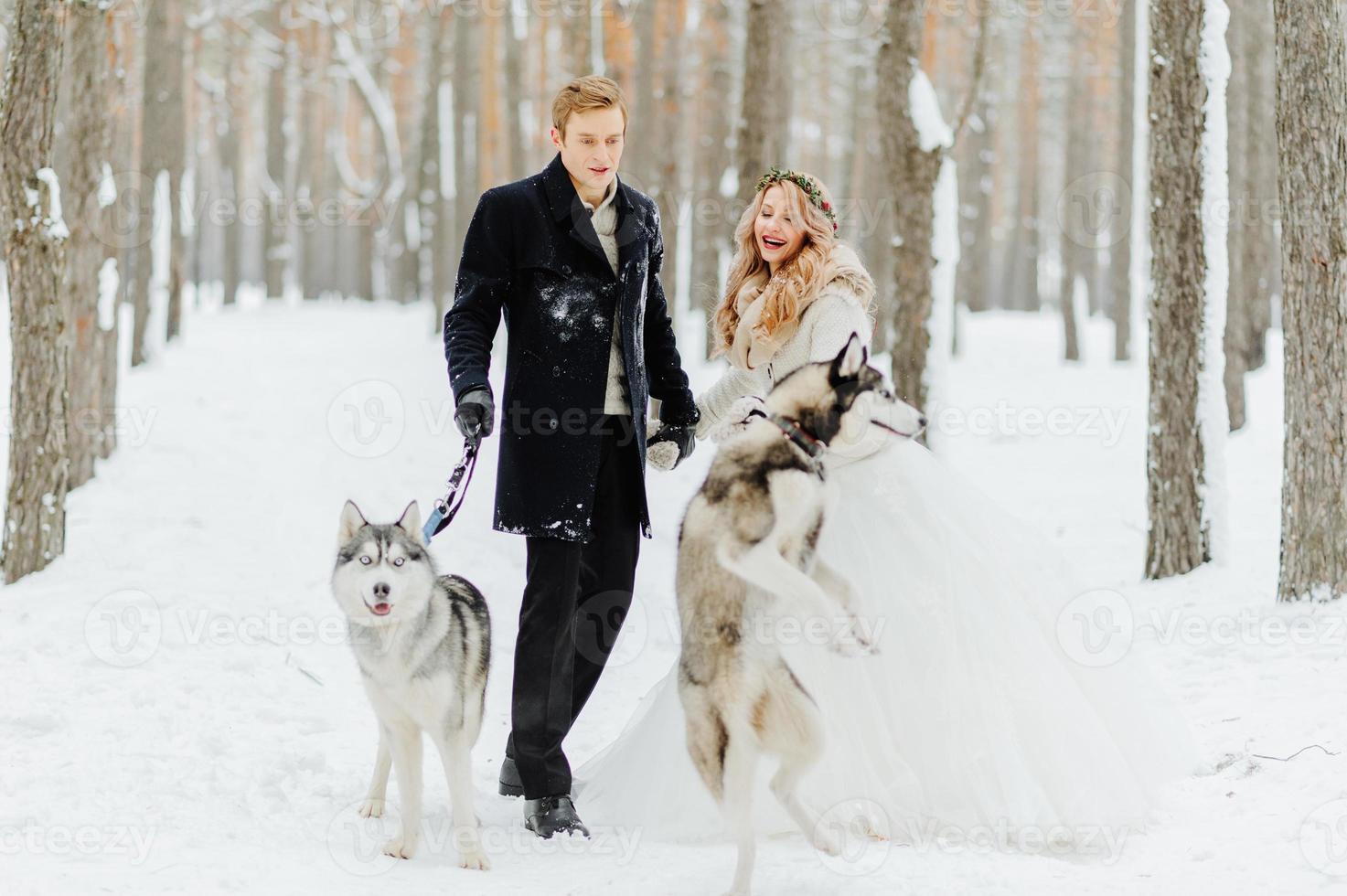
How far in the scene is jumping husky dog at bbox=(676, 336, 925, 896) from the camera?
3.29 meters

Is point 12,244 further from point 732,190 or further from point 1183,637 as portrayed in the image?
point 732,190

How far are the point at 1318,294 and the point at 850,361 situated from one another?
3.68 metres

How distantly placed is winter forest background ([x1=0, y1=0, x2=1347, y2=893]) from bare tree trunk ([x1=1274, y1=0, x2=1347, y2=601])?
0.05 feet

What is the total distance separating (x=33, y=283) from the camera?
6.54 m

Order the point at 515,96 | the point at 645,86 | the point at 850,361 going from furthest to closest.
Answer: the point at 515,96 → the point at 645,86 → the point at 850,361

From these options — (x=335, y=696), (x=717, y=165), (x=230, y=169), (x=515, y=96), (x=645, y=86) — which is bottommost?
(x=335, y=696)

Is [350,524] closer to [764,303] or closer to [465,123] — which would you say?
[764,303]

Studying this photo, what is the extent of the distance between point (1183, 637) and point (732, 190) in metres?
7.83

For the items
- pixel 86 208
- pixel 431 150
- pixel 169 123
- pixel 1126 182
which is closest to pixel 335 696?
pixel 86 208

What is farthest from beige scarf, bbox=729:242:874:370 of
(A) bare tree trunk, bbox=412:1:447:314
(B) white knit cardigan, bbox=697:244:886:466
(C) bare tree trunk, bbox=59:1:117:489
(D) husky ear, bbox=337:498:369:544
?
(A) bare tree trunk, bbox=412:1:447:314

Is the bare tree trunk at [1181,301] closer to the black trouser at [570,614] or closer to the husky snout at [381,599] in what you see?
the black trouser at [570,614]

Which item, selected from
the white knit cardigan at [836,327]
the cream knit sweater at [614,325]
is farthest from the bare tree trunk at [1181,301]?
the cream knit sweater at [614,325]

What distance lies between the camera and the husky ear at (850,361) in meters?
3.40

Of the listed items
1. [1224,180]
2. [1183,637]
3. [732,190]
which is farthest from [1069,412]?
[1183,637]
